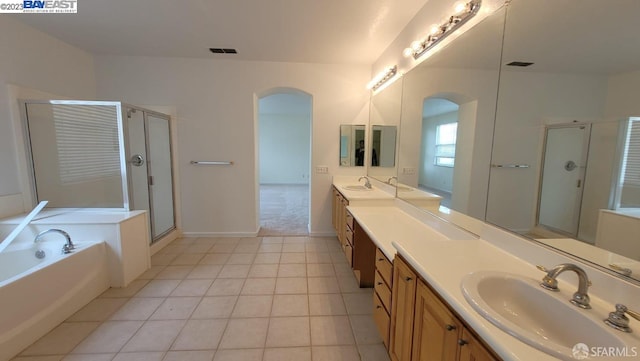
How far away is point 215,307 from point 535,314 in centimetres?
218

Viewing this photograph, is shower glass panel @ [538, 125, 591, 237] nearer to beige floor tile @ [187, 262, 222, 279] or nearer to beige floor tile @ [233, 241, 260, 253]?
beige floor tile @ [187, 262, 222, 279]

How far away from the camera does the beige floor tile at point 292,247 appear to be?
3307 mm

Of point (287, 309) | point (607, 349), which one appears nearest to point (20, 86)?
point (287, 309)

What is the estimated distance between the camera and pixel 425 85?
6.95ft

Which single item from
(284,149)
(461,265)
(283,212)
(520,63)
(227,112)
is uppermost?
(227,112)

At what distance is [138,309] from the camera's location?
2074mm

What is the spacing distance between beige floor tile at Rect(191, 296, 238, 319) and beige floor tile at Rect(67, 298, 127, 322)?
700 mm

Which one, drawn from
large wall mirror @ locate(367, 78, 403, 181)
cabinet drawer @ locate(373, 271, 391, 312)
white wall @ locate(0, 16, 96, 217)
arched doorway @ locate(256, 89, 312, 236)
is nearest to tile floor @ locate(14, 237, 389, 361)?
cabinet drawer @ locate(373, 271, 391, 312)

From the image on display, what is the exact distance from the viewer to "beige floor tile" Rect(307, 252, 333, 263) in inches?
118

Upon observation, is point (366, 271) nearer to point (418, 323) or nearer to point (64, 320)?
point (418, 323)

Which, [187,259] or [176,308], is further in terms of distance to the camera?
[187,259]

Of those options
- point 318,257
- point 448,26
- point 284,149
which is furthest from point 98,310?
point 284,149

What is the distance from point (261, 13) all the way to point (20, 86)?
266 cm

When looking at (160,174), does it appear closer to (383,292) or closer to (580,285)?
(383,292)
